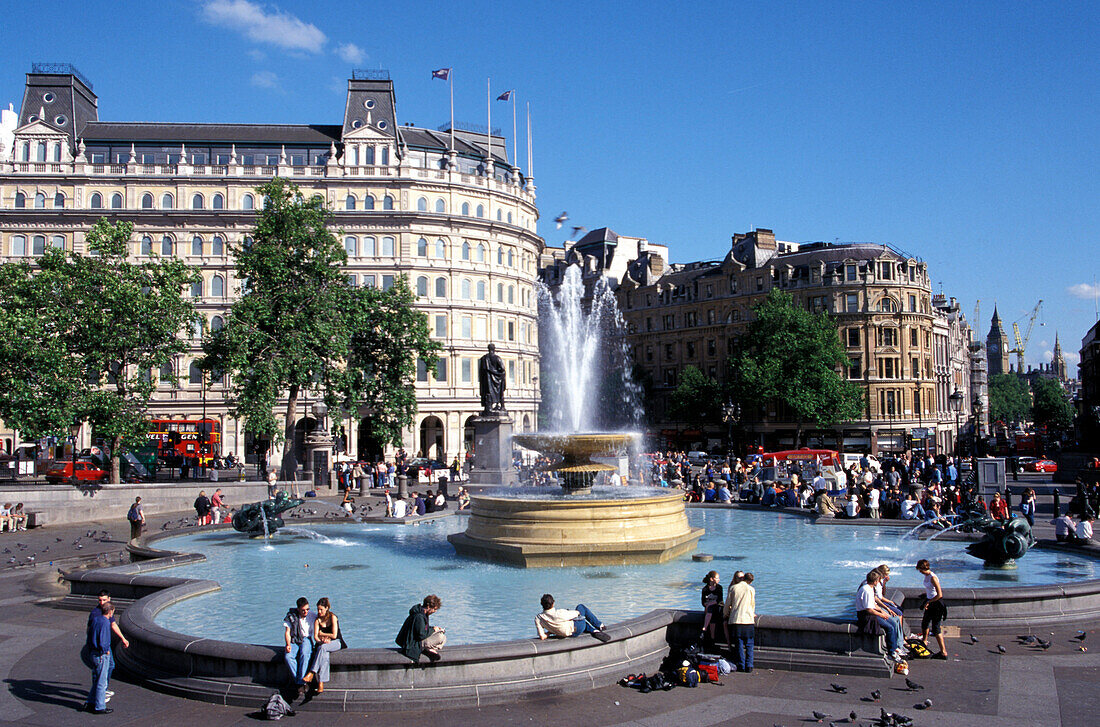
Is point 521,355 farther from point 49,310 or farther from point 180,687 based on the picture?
point 180,687

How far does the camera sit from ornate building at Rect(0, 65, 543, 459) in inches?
2149

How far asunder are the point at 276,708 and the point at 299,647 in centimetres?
68

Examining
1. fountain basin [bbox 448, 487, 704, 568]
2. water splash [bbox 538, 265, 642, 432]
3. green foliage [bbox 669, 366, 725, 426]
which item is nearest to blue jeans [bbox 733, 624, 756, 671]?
fountain basin [bbox 448, 487, 704, 568]

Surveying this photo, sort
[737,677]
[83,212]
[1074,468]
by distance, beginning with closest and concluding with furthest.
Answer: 1. [737,677]
2. [1074,468]
3. [83,212]

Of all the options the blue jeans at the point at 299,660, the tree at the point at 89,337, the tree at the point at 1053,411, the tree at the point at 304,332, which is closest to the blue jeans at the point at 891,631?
the blue jeans at the point at 299,660

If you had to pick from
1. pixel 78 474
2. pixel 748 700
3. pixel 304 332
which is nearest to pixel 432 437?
pixel 304 332

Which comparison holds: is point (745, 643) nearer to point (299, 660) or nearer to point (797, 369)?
point (299, 660)

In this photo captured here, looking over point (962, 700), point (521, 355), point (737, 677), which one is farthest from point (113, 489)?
point (521, 355)

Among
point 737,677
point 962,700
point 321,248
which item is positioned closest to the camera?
point 962,700

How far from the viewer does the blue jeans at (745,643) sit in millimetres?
10406

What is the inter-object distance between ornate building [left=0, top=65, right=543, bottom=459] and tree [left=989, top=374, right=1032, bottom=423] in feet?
320

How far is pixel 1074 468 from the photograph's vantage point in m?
43.6

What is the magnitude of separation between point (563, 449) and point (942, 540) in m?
8.88

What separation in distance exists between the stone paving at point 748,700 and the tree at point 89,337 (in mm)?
22484
